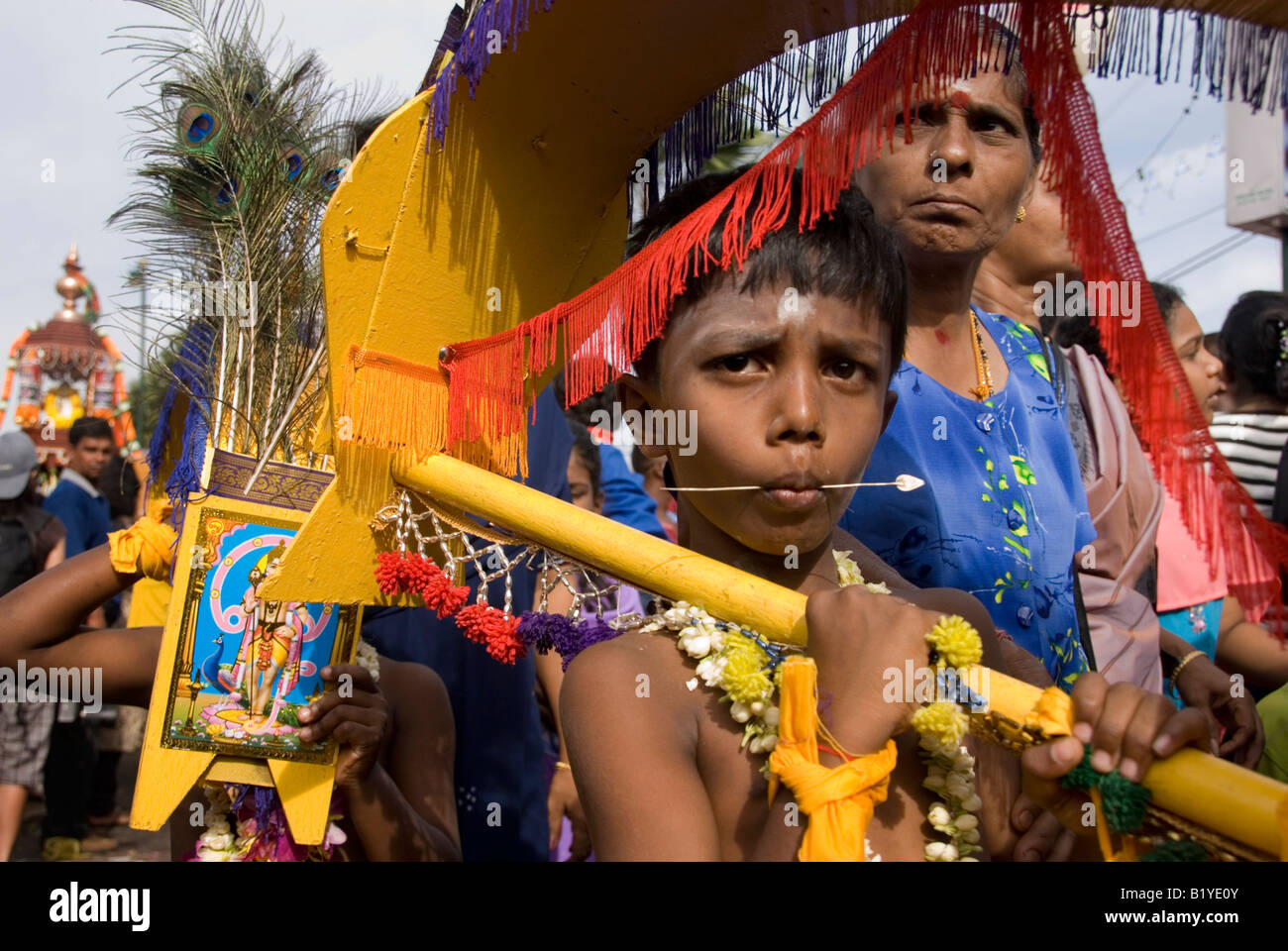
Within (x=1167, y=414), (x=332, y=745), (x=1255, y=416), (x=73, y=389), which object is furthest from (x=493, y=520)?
(x=73, y=389)

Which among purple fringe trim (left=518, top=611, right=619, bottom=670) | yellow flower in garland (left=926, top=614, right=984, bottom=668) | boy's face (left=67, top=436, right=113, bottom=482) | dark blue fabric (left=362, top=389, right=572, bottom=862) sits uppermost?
boy's face (left=67, top=436, right=113, bottom=482)

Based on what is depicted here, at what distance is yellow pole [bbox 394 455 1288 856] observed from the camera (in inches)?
45.3

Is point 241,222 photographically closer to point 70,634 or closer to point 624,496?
point 70,634

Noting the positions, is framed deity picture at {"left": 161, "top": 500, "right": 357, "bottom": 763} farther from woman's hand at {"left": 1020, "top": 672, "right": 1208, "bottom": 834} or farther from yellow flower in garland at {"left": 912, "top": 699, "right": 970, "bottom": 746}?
woman's hand at {"left": 1020, "top": 672, "right": 1208, "bottom": 834}

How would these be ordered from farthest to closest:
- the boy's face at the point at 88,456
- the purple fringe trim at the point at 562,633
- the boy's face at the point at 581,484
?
the boy's face at the point at 88,456
the boy's face at the point at 581,484
the purple fringe trim at the point at 562,633

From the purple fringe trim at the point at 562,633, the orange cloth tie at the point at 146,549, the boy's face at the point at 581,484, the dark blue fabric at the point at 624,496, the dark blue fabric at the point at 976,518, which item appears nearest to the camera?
the purple fringe trim at the point at 562,633

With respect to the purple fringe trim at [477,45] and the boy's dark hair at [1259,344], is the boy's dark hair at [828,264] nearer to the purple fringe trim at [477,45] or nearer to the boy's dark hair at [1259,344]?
the purple fringe trim at [477,45]

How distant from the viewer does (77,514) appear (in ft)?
21.8

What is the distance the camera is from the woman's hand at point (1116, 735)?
1.22m

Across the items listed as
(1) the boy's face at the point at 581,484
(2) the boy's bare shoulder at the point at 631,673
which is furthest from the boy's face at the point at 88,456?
(2) the boy's bare shoulder at the point at 631,673

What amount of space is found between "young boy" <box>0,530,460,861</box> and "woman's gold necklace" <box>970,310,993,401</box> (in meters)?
1.44

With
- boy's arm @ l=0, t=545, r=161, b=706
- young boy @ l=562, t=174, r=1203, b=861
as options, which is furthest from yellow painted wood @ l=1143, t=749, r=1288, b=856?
boy's arm @ l=0, t=545, r=161, b=706

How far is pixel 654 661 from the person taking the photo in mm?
1689
